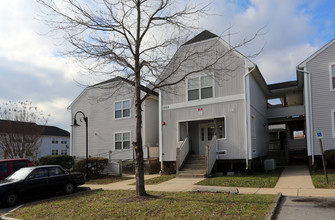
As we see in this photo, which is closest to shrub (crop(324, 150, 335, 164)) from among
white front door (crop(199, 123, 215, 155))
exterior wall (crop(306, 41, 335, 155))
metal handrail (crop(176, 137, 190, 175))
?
exterior wall (crop(306, 41, 335, 155))

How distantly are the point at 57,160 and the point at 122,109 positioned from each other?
250 inches

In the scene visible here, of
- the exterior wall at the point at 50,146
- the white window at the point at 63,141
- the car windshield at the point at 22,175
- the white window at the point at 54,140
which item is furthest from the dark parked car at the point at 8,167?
the white window at the point at 63,141

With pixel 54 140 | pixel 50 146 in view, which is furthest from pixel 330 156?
pixel 54 140

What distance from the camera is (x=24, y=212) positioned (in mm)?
9070

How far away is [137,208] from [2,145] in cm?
2273

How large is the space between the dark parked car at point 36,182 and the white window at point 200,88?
331 inches

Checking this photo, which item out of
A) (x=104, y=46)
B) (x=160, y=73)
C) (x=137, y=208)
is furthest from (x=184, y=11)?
(x=137, y=208)

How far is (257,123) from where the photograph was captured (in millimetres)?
18844

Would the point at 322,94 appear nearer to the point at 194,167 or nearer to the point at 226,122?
the point at 226,122

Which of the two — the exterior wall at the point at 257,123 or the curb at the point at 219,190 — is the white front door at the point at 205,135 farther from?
the curb at the point at 219,190

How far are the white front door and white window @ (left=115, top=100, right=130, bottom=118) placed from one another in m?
6.74

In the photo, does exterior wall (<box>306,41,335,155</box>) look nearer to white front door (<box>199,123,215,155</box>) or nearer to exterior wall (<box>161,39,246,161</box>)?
exterior wall (<box>161,39,246,161</box>)

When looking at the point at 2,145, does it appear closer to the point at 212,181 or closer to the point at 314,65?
the point at 212,181

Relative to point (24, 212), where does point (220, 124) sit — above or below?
above
